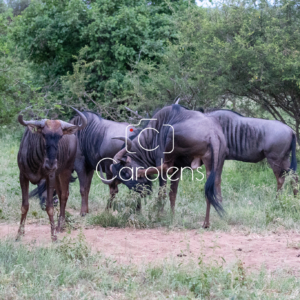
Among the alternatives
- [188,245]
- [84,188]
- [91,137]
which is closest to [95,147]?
[91,137]

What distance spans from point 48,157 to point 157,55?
8.22 metres

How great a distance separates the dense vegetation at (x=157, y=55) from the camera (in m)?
8.10

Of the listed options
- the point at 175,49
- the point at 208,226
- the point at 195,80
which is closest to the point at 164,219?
the point at 208,226

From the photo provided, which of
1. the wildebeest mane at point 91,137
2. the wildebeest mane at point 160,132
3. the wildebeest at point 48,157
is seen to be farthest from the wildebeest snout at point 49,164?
the wildebeest mane at point 91,137

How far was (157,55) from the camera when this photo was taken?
12742mm

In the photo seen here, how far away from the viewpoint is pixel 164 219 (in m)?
6.51

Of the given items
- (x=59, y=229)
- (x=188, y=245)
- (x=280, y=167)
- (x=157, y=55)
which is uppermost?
(x=157, y=55)

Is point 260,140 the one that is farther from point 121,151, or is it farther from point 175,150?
point 121,151

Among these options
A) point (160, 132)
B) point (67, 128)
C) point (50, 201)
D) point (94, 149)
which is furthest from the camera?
point (94, 149)

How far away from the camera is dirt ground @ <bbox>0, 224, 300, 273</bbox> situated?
15.1 feet

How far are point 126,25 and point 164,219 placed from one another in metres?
7.70

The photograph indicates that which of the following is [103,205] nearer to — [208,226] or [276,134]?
[208,226]

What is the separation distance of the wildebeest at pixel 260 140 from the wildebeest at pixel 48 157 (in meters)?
2.63

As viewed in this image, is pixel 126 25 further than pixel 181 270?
Yes
